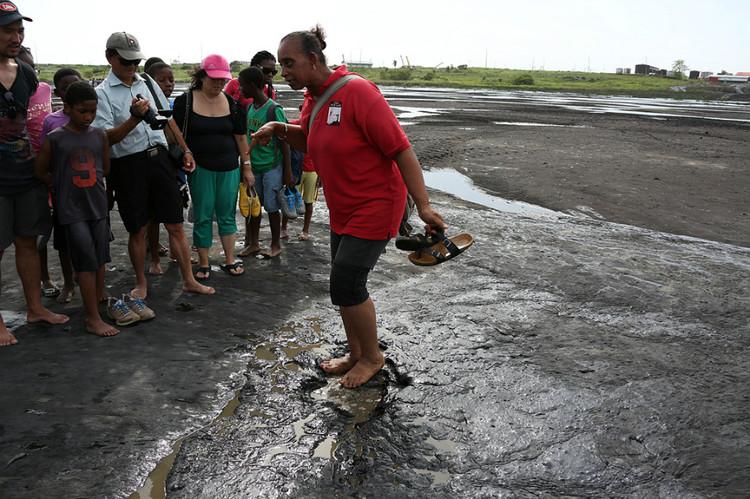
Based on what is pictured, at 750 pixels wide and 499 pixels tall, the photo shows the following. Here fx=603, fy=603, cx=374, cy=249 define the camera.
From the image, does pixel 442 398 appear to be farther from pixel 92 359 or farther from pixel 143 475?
pixel 92 359

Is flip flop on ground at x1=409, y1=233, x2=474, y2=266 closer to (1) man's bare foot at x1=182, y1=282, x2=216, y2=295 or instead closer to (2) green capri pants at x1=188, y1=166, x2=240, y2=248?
(1) man's bare foot at x1=182, y1=282, x2=216, y2=295

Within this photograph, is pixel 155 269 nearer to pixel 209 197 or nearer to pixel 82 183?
pixel 209 197

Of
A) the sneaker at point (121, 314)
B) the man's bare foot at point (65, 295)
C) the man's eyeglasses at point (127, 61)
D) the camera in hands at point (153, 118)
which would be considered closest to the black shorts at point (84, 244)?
the sneaker at point (121, 314)

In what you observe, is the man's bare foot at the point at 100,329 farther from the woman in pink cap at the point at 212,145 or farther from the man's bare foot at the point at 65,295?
the woman in pink cap at the point at 212,145

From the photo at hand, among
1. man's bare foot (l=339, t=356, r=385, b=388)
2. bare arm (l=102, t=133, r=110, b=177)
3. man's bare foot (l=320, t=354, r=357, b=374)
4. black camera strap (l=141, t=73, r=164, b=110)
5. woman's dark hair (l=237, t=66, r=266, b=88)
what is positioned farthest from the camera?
woman's dark hair (l=237, t=66, r=266, b=88)

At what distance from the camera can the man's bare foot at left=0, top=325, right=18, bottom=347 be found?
3930mm

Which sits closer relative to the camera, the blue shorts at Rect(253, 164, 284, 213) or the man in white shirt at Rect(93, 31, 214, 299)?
the man in white shirt at Rect(93, 31, 214, 299)

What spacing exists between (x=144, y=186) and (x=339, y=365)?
214 cm

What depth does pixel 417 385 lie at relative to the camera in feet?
12.1

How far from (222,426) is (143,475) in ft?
1.68

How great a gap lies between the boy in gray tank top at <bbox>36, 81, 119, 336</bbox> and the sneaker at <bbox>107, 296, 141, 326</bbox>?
0.09m

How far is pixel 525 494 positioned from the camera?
108 inches

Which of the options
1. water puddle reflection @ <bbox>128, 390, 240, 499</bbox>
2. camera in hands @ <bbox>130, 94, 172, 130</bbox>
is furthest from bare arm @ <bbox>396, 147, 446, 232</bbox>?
camera in hands @ <bbox>130, 94, 172, 130</bbox>

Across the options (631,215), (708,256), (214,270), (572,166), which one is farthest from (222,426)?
(572,166)
